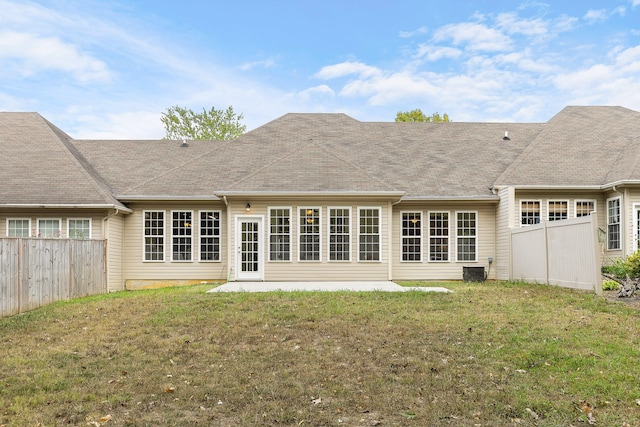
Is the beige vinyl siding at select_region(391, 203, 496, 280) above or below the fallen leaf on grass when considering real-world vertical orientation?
above

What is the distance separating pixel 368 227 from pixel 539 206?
5.72m

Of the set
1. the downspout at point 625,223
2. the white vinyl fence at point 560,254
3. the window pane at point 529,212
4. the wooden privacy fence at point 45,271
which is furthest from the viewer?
the window pane at point 529,212

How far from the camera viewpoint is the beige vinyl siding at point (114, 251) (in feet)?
57.6

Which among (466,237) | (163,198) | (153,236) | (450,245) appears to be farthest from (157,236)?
(466,237)

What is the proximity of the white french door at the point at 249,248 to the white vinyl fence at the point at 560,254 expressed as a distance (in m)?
7.88

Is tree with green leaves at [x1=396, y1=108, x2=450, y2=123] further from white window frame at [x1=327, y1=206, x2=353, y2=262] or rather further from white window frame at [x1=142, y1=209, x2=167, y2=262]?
white window frame at [x1=142, y1=209, x2=167, y2=262]

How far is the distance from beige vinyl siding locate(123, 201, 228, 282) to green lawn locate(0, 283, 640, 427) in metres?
7.47

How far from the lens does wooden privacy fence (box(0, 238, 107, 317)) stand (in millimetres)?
11141

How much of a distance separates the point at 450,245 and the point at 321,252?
15.1ft

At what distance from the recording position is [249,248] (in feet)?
58.6

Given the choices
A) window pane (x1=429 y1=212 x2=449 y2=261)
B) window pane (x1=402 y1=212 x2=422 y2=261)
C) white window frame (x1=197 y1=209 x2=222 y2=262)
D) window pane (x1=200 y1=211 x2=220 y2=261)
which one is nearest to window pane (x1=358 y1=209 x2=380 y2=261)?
window pane (x1=402 y1=212 x2=422 y2=261)

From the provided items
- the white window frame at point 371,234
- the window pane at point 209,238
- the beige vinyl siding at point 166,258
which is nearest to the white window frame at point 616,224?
the white window frame at point 371,234

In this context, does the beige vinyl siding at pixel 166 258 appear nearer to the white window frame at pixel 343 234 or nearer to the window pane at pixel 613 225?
the white window frame at pixel 343 234

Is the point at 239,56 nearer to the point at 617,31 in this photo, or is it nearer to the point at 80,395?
the point at 617,31
